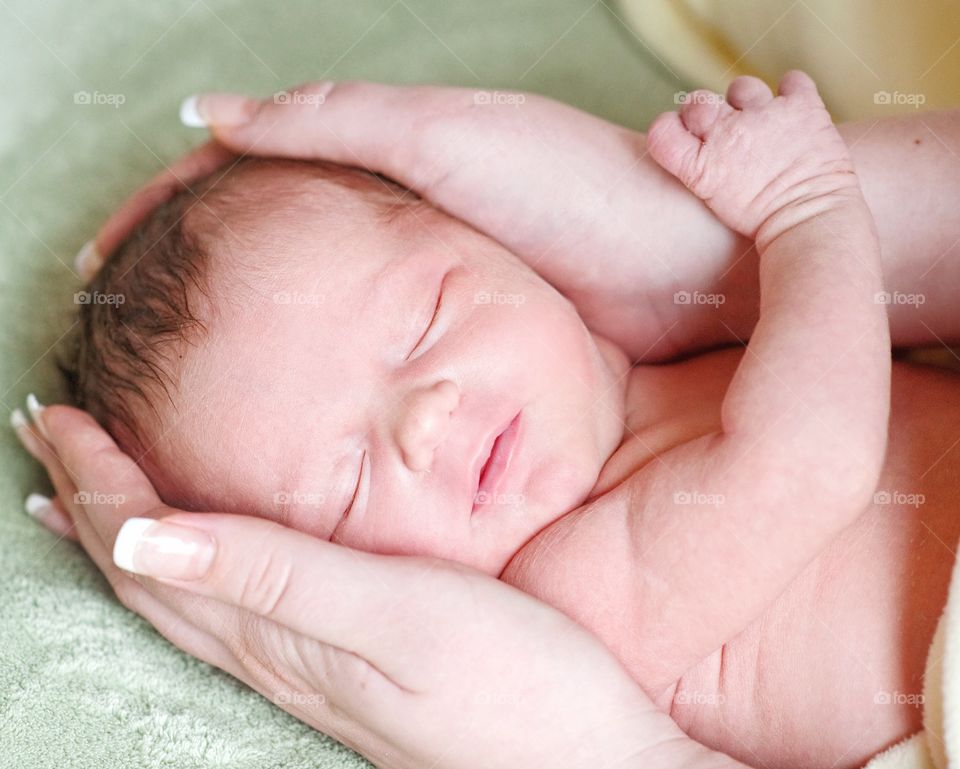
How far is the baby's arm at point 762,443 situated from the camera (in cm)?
106

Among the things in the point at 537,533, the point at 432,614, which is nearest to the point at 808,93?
the point at 537,533

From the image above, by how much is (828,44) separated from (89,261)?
1.26 metres

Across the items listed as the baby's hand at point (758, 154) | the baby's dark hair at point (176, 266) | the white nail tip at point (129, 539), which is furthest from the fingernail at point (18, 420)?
the baby's hand at point (758, 154)

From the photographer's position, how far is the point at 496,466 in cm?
126

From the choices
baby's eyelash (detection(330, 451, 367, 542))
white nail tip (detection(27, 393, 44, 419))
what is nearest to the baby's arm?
baby's eyelash (detection(330, 451, 367, 542))

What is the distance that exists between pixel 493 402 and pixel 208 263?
0.42 meters

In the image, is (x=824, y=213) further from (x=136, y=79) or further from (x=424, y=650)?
(x=136, y=79)

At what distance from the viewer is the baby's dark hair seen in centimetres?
130

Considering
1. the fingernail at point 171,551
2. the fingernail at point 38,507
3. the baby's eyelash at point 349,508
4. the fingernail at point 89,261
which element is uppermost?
the fingernail at point 89,261

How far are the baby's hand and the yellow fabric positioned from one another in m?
0.34

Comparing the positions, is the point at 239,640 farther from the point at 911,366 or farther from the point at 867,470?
the point at 911,366

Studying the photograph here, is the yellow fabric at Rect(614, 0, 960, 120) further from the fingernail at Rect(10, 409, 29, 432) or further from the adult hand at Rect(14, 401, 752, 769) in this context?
the fingernail at Rect(10, 409, 29, 432)

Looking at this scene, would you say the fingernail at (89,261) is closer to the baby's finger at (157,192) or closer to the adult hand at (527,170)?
the baby's finger at (157,192)

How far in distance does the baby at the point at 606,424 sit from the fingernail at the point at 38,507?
20 centimetres
